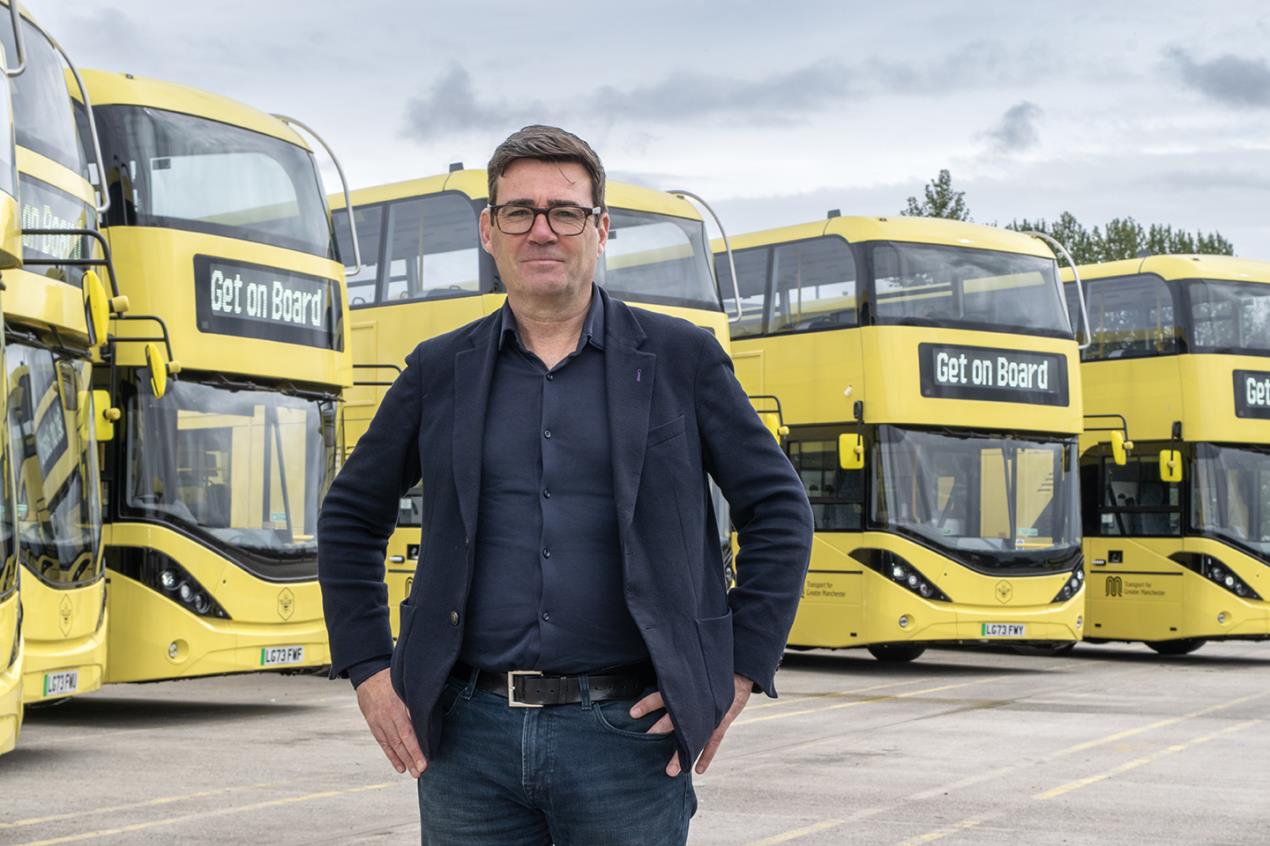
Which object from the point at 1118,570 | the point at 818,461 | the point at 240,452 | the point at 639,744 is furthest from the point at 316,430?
the point at 639,744

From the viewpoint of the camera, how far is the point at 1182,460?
21344mm

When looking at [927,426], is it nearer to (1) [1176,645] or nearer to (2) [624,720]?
(1) [1176,645]

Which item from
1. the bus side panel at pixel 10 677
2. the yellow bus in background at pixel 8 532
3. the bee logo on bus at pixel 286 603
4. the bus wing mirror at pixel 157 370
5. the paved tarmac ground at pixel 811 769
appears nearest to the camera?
the bus side panel at pixel 10 677

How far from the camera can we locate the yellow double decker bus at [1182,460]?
21.3m

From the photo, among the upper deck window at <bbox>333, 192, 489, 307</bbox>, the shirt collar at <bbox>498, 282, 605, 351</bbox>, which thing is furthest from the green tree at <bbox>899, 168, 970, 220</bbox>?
the shirt collar at <bbox>498, 282, 605, 351</bbox>

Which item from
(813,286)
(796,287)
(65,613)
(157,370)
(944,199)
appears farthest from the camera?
(944,199)

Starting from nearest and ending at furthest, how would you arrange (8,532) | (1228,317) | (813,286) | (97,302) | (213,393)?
(8,532) < (97,302) < (213,393) < (813,286) < (1228,317)

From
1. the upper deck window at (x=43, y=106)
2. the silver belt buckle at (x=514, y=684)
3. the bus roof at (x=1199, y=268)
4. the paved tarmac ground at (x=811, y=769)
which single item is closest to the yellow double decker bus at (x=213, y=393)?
the paved tarmac ground at (x=811, y=769)

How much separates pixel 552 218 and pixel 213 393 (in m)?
11.0

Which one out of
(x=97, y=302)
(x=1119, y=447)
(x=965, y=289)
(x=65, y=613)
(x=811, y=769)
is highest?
(x=965, y=289)

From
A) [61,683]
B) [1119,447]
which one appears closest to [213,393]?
[61,683]

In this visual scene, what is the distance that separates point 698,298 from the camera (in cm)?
1878

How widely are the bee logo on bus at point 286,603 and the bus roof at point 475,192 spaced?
4.79 m

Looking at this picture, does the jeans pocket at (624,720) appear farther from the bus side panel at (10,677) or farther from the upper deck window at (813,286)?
the upper deck window at (813,286)
